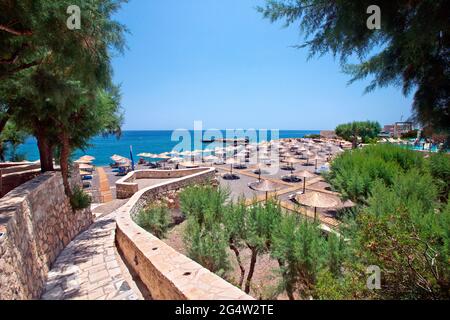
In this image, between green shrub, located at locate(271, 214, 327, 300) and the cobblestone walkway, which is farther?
green shrub, located at locate(271, 214, 327, 300)

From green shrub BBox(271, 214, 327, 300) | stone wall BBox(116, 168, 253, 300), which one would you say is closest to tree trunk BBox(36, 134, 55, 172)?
stone wall BBox(116, 168, 253, 300)

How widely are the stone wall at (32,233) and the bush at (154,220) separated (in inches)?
101

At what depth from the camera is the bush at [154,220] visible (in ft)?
32.2

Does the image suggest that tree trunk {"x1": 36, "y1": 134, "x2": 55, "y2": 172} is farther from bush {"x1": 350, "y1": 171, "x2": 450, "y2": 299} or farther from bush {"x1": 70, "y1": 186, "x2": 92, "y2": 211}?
bush {"x1": 350, "y1": 171, "x2": 450, "y2": 299}

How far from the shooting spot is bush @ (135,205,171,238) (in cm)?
982

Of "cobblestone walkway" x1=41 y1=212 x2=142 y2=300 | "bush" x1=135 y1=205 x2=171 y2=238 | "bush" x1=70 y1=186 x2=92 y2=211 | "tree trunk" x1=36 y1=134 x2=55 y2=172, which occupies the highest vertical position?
"tree trunk" x1=36 y1=134 x2=55 y2=172

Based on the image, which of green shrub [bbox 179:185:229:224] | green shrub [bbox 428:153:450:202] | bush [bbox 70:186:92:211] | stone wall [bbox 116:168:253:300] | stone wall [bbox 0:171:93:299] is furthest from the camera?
green shrub [bbox 428:153:450:202]

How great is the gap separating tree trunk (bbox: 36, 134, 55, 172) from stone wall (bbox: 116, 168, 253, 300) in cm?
505

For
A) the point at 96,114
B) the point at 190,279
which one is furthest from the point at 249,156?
the point at 190,279

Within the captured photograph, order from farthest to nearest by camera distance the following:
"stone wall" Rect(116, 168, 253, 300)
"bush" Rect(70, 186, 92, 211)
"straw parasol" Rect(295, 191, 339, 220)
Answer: "straw parasol" Rect(295, 191, 339, 220), "bush" Rect(70, 186, 92, 211), "stone wall" Rect(116, 168, 253, 300)

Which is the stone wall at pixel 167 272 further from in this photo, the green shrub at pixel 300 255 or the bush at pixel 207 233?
the green shrub at pixel 300 255
